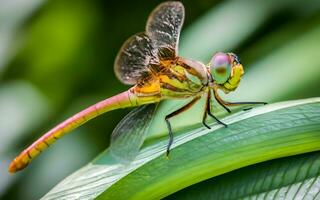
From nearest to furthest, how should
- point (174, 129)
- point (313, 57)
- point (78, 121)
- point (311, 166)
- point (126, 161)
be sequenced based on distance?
1. point (311, 166)
2. point (126, 161)
3. point (174, 129)
4. point (78, 121)
5. point (313, 57)

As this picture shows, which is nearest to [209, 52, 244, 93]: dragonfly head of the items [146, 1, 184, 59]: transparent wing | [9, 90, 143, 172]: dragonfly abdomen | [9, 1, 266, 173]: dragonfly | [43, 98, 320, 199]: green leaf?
[9, 1, 266, 173]: dragonfly

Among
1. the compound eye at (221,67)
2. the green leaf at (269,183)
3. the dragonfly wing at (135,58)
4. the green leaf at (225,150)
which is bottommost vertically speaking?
the green leaf at (269,183)

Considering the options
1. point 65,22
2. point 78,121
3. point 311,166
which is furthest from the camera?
point 65,22

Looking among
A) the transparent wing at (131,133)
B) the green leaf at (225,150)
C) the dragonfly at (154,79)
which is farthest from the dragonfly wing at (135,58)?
the green leaf at (225,150)

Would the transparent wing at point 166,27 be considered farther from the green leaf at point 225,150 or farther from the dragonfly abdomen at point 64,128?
the green leaf at point 225,150

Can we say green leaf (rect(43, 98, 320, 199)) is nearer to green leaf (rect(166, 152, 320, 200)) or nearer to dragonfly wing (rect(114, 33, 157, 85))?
green leaf (rect(166, 152, 320, 200))

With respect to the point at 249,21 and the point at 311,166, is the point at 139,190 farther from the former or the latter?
the point at 249,21

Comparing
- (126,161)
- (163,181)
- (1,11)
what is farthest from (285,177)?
(1,11)
